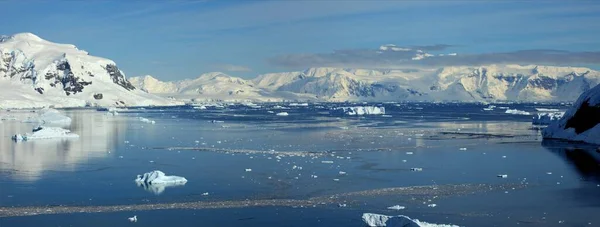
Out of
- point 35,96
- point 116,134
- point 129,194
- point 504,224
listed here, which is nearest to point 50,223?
point 129,194

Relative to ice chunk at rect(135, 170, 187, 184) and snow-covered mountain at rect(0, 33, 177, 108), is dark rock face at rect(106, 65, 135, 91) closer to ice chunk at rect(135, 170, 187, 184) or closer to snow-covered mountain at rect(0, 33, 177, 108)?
snow-covered mountain at rect(0, 33, 177, 108)

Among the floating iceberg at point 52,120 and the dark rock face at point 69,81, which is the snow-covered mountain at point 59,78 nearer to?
the dark rock face at point 69,81

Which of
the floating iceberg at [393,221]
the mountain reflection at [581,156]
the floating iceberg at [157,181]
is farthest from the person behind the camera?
the mountain reflection at [581,156]

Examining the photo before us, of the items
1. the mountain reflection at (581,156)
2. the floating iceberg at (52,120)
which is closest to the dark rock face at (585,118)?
the mountain reflection at (581,156)

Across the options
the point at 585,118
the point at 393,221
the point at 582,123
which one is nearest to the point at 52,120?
the point at 582,123

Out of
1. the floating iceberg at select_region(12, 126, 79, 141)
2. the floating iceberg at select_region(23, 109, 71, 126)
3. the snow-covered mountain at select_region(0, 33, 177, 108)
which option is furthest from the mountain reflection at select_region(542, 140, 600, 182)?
the snow-covered mountain at select_region(0, 33, 177, 108)

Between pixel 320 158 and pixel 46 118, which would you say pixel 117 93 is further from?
pixel 320 158
